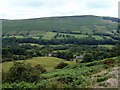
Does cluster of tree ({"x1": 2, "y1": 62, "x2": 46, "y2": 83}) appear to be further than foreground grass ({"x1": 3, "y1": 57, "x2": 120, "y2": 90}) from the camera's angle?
Yes

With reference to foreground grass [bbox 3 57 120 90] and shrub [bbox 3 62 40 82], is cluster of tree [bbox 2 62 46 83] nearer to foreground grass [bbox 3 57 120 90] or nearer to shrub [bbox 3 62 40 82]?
shrub [bbox 3 62 40 82]

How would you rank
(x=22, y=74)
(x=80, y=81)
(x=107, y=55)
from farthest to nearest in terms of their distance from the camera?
1. (x=107, y=55)
2. (x=22, y=74)
3. (x=80, y=81)

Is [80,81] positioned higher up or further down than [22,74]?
higher up

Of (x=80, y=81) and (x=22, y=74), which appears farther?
(x=22, y=74)

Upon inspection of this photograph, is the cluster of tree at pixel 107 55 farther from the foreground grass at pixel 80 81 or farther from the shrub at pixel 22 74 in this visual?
the shrub at pixel 22 74

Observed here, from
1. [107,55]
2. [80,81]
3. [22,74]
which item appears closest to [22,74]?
[22,74]

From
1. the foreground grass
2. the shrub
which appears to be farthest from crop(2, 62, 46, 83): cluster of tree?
the foreground grass

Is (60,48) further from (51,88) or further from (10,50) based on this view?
(51,88)

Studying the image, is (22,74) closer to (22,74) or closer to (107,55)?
(22,74)

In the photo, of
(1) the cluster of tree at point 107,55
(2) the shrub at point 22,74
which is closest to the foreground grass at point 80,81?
(2) the shrub at point 22,74

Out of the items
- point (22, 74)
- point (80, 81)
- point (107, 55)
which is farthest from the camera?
point (107, 55)

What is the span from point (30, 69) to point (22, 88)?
1045 centimetres

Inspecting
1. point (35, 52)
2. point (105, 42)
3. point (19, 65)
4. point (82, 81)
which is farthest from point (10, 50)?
point (82, 81)

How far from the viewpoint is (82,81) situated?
1109 inches
